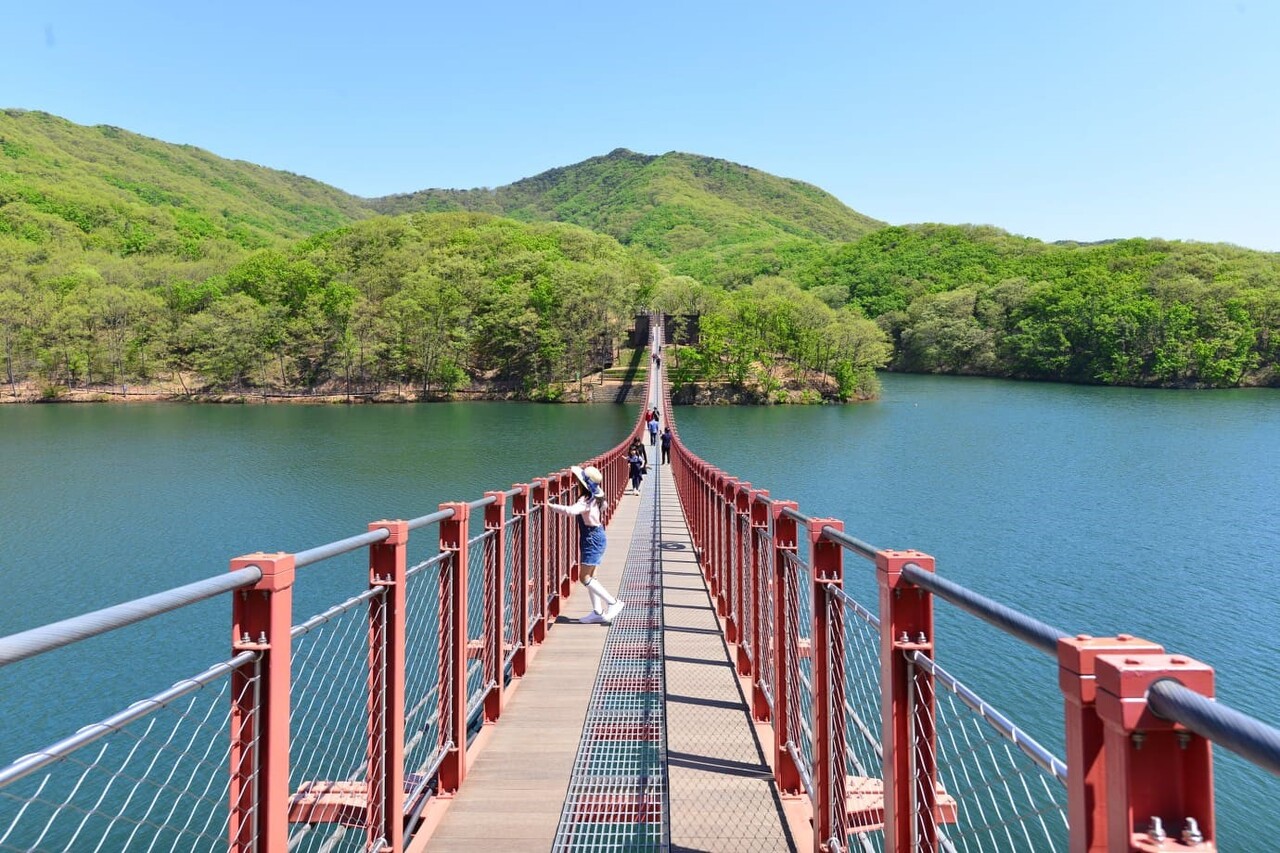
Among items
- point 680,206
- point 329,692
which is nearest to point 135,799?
point 329,692

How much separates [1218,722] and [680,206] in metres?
144

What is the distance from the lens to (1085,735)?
1.09 metres

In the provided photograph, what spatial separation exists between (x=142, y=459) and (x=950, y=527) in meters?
25.8

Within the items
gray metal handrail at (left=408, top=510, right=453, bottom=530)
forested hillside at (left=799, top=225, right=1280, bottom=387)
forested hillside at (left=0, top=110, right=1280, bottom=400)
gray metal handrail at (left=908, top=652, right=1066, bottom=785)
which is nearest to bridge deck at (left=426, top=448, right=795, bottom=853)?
gray metal handrail at (left=408, top=510, right=453, bottom=530)

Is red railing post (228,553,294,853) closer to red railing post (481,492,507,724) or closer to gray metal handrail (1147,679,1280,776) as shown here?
gray metal handrail (1147,679,1280,776)

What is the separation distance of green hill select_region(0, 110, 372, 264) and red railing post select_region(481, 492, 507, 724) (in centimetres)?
8032

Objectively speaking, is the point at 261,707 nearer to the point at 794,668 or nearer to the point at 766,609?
A: the point at 794,668

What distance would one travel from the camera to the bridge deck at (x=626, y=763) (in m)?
3.01

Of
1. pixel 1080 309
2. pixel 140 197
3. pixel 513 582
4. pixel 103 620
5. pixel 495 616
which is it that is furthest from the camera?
pixel 140 197

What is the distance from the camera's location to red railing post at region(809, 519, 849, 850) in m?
2.46

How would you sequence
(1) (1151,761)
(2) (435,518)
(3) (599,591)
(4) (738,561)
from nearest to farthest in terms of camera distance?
(1) (1151,761) < (2) (435,518) < (4) (738,561) < (3) (599,591)

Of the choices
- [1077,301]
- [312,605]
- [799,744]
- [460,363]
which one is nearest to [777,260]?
[1077,301]

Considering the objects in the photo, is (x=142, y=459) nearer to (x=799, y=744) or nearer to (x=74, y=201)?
(x=799, y=744)

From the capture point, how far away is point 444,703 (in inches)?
135
